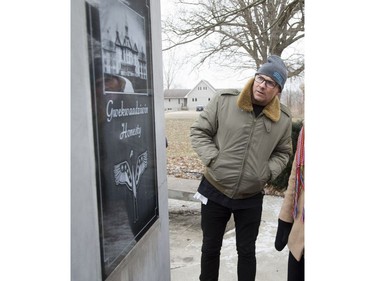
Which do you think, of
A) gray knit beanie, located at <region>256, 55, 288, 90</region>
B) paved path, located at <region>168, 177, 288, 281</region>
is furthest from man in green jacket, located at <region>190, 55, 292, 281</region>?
paved path, located at <region>168, 177, 288, 281</region>

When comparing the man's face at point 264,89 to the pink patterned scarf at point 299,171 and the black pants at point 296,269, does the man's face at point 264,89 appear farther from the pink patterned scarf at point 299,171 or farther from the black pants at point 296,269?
the black pants at point 296,269

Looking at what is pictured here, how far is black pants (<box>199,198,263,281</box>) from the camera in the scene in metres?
2.56

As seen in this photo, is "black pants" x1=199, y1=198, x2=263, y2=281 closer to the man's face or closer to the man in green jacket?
the man in green jacket

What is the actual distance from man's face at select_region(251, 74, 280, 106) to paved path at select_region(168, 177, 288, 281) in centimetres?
173

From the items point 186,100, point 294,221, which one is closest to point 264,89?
point 294,221

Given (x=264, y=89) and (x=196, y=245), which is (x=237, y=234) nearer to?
(x=264, y=89)

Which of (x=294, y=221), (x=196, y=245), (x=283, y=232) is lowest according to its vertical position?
(x=196, y=245)

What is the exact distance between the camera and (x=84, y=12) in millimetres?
1462

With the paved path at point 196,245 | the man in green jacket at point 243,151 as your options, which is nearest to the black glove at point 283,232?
the man in green jacket at point 243,151

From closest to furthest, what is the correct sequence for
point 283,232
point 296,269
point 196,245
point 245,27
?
point 296,269 < point 283,232 < point 196,245 < point 245,27

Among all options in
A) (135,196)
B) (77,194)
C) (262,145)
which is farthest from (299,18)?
(77,194)

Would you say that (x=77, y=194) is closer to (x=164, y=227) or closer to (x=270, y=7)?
(x=164, y=227)

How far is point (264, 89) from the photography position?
240 centimetres

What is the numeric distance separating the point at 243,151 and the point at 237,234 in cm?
63
